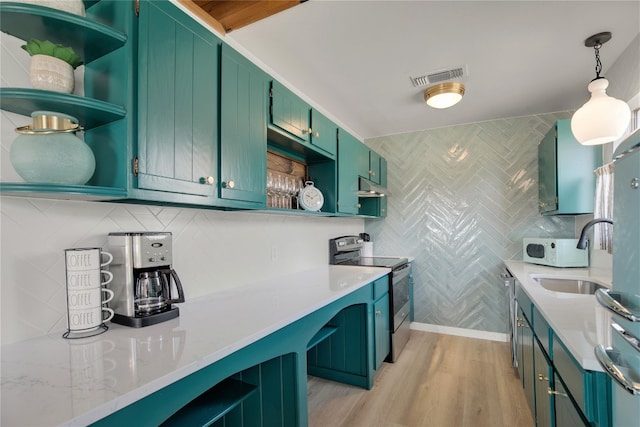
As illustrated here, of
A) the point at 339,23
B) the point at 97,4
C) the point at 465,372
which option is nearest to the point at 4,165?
the point at 97,4

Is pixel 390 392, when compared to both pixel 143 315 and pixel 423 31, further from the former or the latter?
pixel 423 31

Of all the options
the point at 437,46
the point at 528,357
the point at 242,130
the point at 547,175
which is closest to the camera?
the point at 242,130

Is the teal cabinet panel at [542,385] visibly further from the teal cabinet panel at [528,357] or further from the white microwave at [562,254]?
the white microwave at [562,254]

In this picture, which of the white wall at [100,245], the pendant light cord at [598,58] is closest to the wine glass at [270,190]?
the white wall at [100,245]

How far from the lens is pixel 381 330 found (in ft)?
8.75

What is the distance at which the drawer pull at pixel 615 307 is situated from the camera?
633 millimetres

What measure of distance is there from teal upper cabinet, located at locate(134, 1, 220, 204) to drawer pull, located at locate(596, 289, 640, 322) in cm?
144

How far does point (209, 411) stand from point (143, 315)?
480mm

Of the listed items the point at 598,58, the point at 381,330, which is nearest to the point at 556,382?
the point at 381,330

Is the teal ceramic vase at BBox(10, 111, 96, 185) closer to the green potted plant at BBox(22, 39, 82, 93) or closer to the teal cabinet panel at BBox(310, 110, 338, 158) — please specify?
the green potted plant at BBox(22, 39, 82, 93)

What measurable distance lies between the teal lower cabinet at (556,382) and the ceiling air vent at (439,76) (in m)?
1.77

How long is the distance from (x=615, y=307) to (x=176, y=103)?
5.19ft

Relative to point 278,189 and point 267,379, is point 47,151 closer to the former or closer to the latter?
point 267,379

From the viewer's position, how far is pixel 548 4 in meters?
1.69
